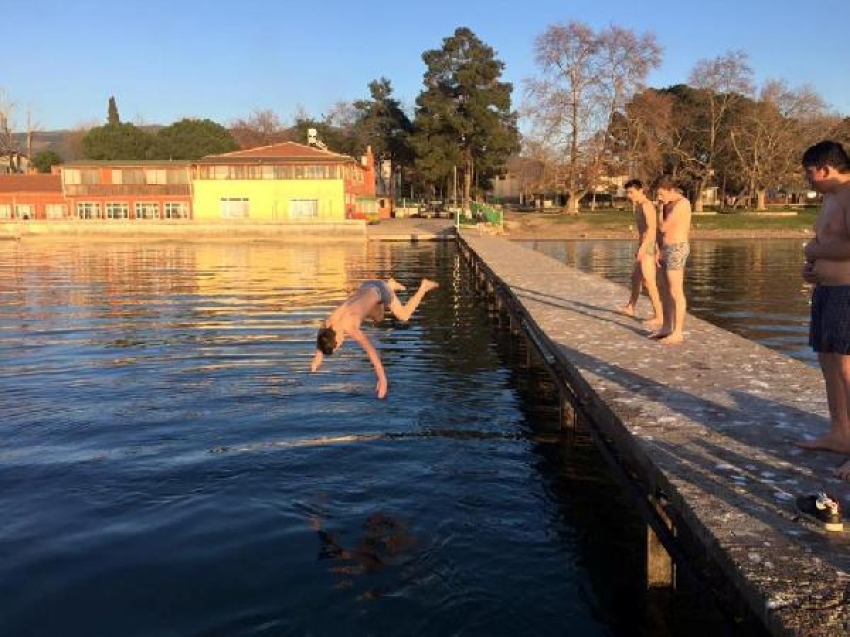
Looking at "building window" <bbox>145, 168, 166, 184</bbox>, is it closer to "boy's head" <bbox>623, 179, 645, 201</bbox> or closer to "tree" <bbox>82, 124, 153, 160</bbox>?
"tree" <bbox>82, 124, 153, 160</bbox>

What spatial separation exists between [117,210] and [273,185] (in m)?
13.8

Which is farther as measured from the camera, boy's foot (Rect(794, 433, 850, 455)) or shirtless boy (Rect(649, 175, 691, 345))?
shirtless boy (Rect(649, 175, 691, 345))

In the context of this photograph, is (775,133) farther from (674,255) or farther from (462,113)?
(674,255)

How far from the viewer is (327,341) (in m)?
7.36

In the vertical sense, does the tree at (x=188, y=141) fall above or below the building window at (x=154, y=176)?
above

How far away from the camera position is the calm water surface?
51.8 feet

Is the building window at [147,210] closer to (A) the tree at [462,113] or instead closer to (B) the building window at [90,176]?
(B) the building window at [90,176]

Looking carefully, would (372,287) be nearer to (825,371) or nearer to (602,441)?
(602,441)

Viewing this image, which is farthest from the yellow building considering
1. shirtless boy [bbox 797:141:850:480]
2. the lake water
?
shirtless boy [bbox 797:141:850:480]

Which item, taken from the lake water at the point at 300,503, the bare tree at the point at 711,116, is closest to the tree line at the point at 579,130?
the bare tree at the point at 711,116

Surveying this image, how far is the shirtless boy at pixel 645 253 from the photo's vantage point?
11062 millimetres

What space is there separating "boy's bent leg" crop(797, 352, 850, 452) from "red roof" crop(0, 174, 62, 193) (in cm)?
7052

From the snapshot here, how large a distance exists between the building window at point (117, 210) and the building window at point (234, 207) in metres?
8.43

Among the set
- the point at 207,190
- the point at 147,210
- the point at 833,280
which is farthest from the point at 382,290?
the point at 147,210
